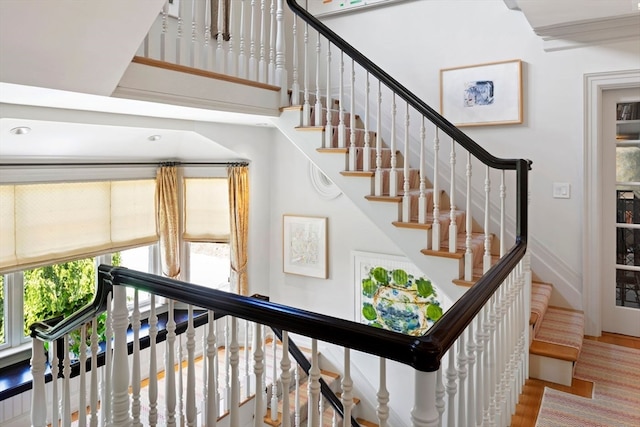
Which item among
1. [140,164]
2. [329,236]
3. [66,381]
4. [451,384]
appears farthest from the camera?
[329,236]

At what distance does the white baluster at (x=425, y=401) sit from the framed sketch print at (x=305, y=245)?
11.9 feet

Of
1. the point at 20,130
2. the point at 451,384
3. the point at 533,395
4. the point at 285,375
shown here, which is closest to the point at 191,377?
the point at 285,375

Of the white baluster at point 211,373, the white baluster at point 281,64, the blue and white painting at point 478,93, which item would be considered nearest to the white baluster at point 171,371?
the white baluster at point 211,373

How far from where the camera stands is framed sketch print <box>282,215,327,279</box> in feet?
15.0

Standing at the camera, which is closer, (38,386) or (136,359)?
(136,359)

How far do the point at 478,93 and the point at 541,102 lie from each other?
0.49 metres

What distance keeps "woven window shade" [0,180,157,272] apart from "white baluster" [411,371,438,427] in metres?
3.65

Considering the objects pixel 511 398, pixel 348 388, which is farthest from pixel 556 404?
pixel 348 388

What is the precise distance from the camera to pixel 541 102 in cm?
333

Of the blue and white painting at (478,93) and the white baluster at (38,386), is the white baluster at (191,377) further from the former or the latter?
the blue and white painting at (478,93)

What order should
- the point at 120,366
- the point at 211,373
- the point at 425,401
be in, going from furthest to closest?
the point at 120,366 → the point at 211,373 → the point at 425,401

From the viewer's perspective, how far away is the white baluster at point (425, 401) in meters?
0.90

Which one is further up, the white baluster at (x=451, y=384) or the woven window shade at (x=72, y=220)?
the woven window shade at (x=72, y=220)

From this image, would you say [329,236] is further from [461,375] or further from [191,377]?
[461,375]
